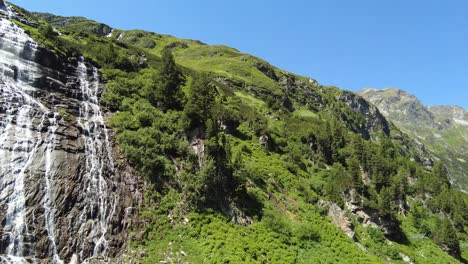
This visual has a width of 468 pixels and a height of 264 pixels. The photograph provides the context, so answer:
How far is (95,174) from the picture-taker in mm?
36719

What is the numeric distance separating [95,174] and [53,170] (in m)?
4.00

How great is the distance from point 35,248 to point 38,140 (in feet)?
38.2

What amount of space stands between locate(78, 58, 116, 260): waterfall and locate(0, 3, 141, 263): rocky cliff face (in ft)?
0.30

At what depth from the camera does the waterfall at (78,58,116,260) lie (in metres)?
32.2

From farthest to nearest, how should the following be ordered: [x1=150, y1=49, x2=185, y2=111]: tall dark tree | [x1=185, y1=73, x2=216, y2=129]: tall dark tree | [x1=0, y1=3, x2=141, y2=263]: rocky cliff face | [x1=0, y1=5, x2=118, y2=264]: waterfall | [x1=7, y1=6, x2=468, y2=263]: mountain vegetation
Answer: [x1=150, y1=49, x2=185, y2=111]: tall dark tree < [x1=185, y1=73, x2=216, y2=129]: tall dark tree < [x1=7, y1=6, x2=468, y2=263]: mountain vegetation < [x1=0, y1=3, x2=141, y2=263]: rocky cliff face < [x1=0, y1=5, x2=118, y2=264]: waterfall

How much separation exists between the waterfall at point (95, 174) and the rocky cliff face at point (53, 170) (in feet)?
0.30

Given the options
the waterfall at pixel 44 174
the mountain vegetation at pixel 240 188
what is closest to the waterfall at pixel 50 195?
the waterfall at pixel 44 174

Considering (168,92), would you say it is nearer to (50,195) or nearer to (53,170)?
(53,170)

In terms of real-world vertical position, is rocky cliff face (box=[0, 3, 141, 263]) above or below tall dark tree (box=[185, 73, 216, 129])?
below

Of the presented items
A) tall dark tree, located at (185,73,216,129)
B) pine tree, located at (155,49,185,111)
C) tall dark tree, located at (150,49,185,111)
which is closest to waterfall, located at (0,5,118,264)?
tall dark tree, located at (150,49,185,111)

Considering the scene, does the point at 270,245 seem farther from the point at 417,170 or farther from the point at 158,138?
the point at 417,170

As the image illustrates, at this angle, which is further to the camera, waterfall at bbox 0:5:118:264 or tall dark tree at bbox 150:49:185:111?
tall dark tree at bbox 150:49:185:111

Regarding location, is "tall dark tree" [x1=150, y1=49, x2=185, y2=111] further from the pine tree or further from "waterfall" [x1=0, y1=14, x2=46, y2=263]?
"waterfall" [x1=0, y1=14, x2=46, y2=263]

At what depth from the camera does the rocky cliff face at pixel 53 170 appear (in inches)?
1173
